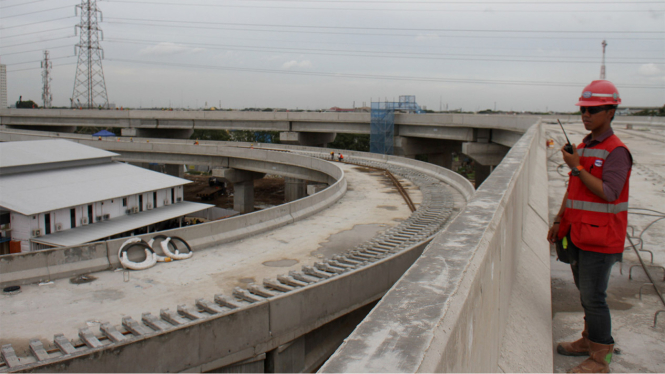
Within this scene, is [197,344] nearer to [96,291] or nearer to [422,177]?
[96,291]

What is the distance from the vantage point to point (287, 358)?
412 inches

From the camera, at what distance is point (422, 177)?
27.3m

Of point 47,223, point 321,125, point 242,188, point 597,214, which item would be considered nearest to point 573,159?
point 597,214

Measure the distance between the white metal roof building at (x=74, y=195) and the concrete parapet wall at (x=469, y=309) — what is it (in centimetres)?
1765

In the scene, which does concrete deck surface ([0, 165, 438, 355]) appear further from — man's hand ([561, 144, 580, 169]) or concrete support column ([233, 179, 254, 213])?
concrete support column ([233, 179, 254, 213])

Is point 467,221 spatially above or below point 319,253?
above

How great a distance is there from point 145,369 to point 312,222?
33.6ft

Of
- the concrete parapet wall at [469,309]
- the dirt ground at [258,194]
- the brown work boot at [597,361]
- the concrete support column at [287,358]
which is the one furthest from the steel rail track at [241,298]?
the dirt ground at [258,194]

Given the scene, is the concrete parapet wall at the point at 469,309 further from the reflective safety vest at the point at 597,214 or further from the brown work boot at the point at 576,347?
the reflective safety vest at the point at 597,214

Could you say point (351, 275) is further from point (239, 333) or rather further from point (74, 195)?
point (74, 195)

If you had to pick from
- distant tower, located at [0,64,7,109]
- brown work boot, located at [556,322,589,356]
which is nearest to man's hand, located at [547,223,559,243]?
brown work boot, located at [556,322,589,356]

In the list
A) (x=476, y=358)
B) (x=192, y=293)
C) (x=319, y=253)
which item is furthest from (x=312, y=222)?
(x=476, y=358)

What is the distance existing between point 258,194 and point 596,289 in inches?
2183

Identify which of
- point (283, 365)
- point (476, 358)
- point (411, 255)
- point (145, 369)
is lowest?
point (283, 365)
